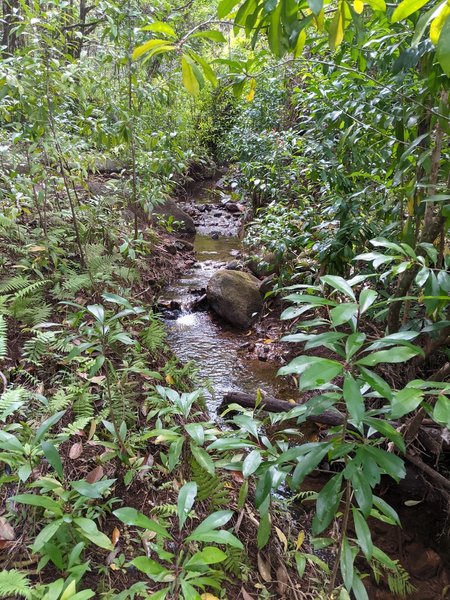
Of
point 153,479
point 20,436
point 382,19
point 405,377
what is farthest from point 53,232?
point 405,377

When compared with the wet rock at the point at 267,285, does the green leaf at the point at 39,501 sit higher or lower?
higher

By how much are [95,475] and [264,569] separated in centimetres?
96

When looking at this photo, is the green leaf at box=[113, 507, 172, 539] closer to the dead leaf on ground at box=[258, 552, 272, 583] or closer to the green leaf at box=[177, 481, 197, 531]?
the green leaf at box=[177, 481, 197, 531]

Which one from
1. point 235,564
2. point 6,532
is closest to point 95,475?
point 6,532

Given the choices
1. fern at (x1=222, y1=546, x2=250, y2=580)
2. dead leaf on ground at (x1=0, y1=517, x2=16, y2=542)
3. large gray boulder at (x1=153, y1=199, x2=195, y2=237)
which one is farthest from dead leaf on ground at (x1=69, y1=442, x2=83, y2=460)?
large gray boulder at (x1=153, y1=199, x2=195, y2=237)

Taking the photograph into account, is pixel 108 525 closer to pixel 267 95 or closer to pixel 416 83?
pixel 416 83

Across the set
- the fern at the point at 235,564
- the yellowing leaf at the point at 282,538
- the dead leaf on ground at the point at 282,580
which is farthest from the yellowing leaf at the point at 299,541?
the fern at the point at 235,564

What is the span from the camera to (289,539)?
2148 mm

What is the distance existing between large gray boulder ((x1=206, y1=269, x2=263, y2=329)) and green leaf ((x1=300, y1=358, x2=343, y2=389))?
396 centimetres

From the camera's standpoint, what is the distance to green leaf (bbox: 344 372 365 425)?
3.28 feet

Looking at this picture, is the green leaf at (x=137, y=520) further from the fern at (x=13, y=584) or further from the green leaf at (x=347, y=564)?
the green leaf at (x=347, y=564)

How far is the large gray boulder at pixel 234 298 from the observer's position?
16.6ft

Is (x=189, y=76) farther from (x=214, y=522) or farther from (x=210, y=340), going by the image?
(x=210, y=340)

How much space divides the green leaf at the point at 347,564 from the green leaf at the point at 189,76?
1591mm
